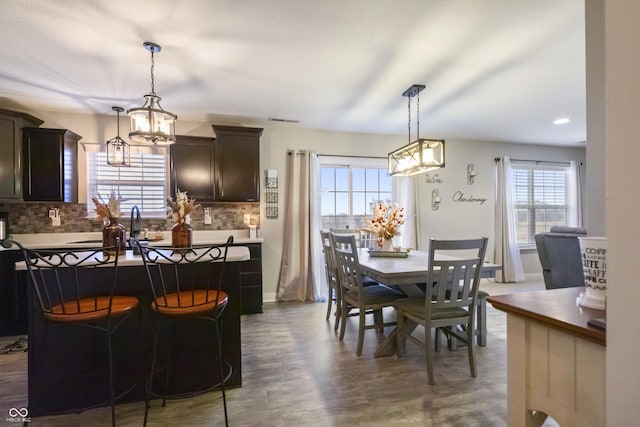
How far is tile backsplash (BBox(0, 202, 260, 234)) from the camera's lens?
3645 mm

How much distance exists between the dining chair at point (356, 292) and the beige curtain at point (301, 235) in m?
1.45

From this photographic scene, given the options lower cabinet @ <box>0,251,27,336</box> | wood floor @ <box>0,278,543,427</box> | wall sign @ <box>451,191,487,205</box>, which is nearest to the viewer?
wood floor @ <box>0,278,543,427</box>

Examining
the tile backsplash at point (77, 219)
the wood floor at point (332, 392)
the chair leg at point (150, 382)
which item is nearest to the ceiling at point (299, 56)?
the tile backsplash at point (77, 219)

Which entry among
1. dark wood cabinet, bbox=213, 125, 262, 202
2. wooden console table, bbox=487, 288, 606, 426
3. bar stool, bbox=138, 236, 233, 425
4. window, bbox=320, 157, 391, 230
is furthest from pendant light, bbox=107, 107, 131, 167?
wooden console table, bbox=487, 288, 606, 426

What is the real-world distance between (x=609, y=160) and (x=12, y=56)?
3692 millimetres

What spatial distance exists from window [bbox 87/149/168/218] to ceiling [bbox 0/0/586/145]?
0.65 meters

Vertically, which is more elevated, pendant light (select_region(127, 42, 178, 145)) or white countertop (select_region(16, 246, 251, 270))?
pendant light (select_region(127, 42, 178, 145))

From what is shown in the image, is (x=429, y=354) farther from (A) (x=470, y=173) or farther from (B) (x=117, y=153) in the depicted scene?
(A) (x=470, y=173)

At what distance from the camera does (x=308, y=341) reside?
2.95 meters

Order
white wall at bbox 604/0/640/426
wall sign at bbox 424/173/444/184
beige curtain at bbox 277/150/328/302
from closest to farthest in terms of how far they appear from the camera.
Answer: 1. white wall at bbox 604/0/640/426
2. beige curtain at bbox 277/150/328/302
3. wall sign at bbox 424/173/444/184

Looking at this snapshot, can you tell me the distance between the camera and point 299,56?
8.13 feet

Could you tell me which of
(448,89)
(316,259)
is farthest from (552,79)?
(316,259)

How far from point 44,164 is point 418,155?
4097 millimetres

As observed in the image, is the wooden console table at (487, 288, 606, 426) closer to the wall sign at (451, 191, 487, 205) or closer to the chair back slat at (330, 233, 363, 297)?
the chair back slat at (330, 233, 363, 297)
